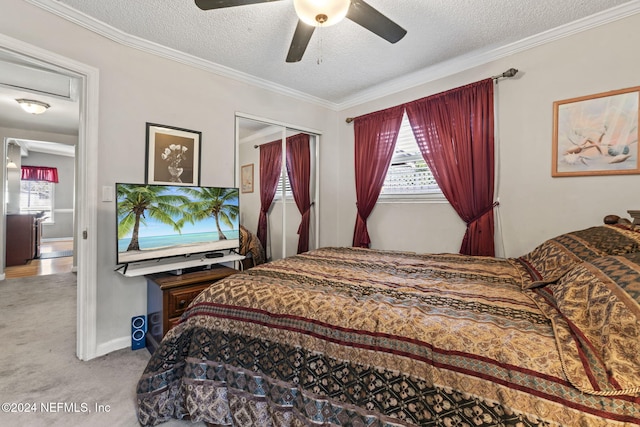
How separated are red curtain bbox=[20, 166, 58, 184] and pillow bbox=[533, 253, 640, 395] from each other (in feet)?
35.6

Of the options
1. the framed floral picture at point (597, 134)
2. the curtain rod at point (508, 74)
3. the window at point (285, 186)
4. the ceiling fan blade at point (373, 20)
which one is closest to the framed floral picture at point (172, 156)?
the window at point (285, 186)

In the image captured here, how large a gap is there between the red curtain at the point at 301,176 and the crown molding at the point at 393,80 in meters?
0.59

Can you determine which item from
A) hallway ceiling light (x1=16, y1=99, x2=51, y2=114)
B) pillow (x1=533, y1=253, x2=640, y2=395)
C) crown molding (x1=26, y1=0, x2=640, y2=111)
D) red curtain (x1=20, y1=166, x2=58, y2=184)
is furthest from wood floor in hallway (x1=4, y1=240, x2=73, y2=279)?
pillow (x1=533, y1=253, x2=640, y2=395)

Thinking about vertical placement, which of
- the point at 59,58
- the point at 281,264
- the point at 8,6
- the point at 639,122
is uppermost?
the point at 8,6

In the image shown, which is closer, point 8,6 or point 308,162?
point 8,6

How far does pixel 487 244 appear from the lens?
8.43 feet

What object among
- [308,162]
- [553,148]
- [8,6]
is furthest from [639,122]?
[8,6]

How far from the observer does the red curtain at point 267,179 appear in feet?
10.9

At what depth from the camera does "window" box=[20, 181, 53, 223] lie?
25.3 feet

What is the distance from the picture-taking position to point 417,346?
992 mm

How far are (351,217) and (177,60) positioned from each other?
8.67 feet

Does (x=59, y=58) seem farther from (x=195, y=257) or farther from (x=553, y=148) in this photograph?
(x=553, y=148)

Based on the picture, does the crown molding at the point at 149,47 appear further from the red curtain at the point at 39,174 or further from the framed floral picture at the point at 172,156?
the red curtain at the point at 39,174

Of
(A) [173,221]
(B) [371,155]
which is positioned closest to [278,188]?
(B) [371,155]
